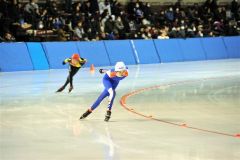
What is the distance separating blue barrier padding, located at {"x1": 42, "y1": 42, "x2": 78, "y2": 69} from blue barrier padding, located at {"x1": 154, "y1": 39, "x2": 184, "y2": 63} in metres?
6.65

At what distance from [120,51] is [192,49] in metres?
6.15

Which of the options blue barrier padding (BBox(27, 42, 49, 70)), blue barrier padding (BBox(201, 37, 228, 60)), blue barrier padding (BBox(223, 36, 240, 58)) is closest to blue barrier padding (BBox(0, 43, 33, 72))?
blue barrier padding (BBox(27, 42, 49, 70))

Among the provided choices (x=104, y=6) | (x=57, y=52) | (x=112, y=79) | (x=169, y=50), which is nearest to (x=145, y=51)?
(x=169, y=50)

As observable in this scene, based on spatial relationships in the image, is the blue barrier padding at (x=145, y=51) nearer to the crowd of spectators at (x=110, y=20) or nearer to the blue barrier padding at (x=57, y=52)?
the crowd of spectators at (x=110, y=20)

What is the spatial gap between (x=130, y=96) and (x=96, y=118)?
13.3ft

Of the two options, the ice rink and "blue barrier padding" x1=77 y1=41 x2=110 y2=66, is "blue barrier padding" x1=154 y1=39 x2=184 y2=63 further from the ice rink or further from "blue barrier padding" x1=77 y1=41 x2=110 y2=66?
the ice rink

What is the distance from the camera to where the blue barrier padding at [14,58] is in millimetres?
23875

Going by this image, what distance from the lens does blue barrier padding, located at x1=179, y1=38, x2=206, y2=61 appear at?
32.7 meters

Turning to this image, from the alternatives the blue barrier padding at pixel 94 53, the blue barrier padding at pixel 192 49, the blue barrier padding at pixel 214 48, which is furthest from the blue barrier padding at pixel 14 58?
the blue barrier padding at pixel 214 48

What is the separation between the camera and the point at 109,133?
872 centimetres

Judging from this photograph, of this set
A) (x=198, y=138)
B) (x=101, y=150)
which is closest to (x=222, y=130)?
(x=198, y=138)

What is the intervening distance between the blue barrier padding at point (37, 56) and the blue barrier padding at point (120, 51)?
4.11 metres

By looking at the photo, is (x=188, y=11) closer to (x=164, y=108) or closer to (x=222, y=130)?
(x=164, y=108)

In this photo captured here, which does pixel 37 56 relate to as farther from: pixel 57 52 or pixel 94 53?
pixel 94 53
